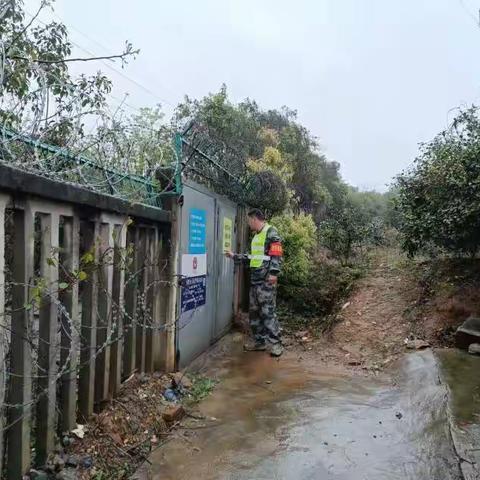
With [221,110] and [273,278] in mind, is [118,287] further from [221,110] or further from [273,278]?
[221,110]

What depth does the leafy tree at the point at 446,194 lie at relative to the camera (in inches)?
288

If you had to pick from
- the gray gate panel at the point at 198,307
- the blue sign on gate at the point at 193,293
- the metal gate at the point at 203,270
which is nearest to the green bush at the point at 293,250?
the metal gate at the point at 203,270

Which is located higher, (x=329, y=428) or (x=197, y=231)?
(x=197, y=231)

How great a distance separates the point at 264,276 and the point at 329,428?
10.0 ft

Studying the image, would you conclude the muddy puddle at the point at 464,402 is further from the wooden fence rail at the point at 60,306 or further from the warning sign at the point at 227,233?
the warning sign at the point at 227,233

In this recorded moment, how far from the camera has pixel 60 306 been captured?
2.97 meters

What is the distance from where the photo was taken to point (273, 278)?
22.2 feet

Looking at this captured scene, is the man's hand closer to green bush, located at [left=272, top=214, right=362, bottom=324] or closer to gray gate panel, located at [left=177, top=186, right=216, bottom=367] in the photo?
gray gate panel, located at [left=177, top=186, right=216, bottom=367]

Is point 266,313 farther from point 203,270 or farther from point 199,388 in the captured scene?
point 199,388

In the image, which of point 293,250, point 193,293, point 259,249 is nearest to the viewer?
point 193,293

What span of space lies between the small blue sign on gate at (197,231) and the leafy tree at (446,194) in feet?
12.0

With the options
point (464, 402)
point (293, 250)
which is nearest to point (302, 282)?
point (293, 250)

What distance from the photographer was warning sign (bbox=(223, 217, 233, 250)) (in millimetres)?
6996

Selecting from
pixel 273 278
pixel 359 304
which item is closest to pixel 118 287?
pixel 273 278
